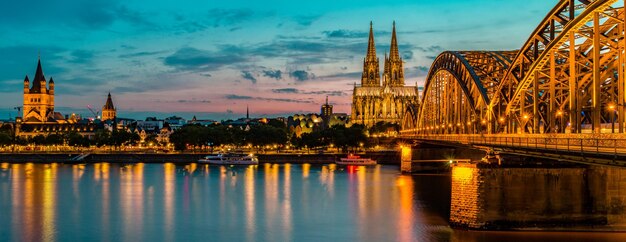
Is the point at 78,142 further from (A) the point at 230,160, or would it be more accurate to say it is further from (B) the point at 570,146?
(B) the point at 570,146

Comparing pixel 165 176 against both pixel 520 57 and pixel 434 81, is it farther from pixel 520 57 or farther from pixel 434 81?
pixel 520 57

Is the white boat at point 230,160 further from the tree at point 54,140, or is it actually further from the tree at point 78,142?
the tree at point 54,140

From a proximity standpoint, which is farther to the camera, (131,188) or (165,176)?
(165,176)

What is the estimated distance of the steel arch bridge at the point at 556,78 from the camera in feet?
106

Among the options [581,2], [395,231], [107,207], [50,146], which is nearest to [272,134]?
[50,146]

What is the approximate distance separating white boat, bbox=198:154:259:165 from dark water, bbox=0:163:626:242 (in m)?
29.5

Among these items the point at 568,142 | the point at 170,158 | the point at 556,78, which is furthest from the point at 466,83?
the point at 170,158

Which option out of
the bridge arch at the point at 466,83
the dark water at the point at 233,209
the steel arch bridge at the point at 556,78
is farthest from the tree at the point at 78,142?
the steel arch bridge at the point at 556,78

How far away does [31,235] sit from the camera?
43.3m

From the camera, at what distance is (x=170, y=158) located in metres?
132

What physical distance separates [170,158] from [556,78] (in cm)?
9733

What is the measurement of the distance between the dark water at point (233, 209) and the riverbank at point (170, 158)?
37379 millimetres

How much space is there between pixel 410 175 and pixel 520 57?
157 feet

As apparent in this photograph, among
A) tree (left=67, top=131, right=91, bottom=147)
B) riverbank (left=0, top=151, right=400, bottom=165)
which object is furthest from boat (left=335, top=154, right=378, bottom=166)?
tree (left=67, top=131, right=91, bottom=147)
